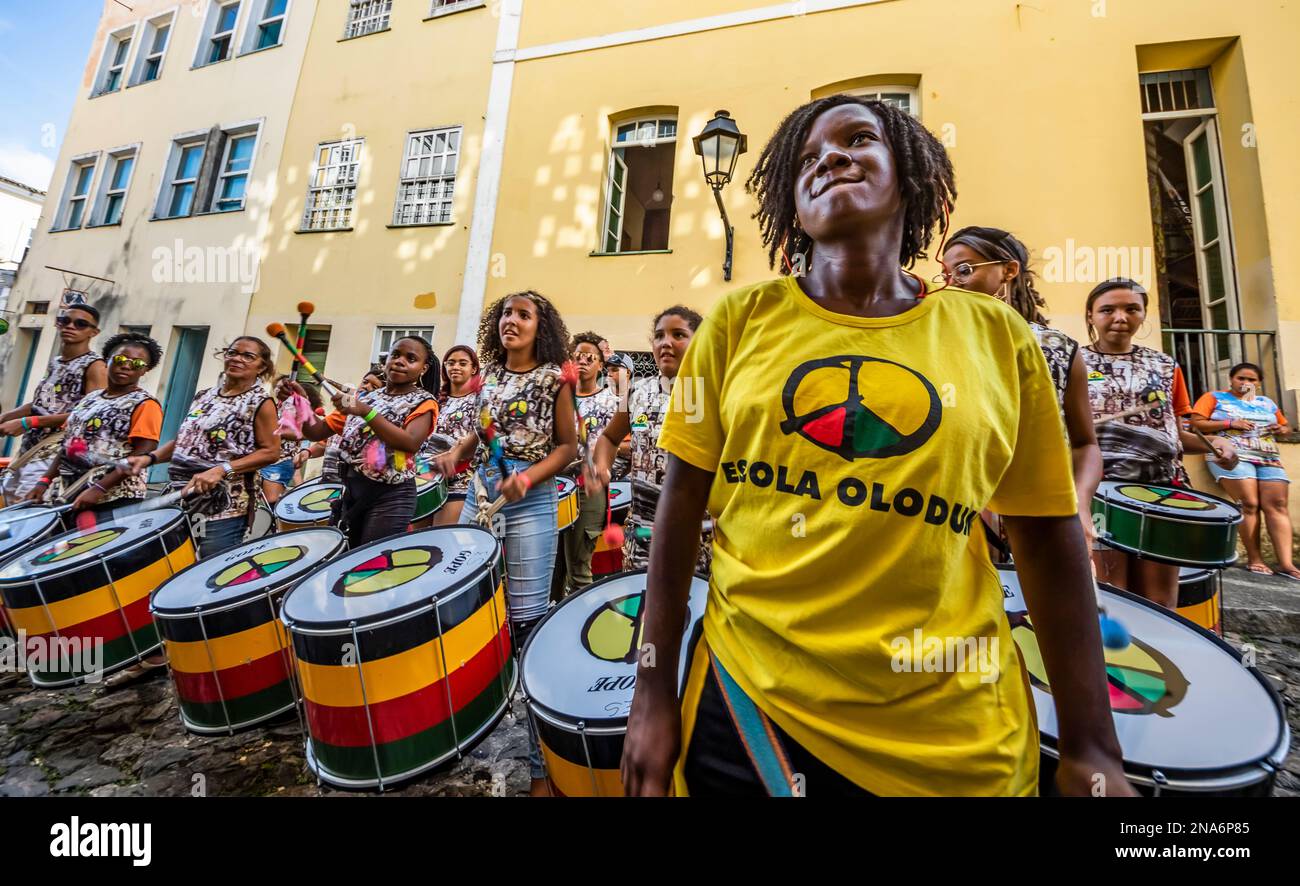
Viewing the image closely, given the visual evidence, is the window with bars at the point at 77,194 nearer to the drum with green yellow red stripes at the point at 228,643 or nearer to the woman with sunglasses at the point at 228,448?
the woman with sunglasses at the point at 228,448

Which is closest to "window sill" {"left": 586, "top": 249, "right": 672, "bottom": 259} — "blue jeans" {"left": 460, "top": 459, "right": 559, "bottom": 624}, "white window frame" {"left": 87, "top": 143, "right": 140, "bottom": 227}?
"blue jeans" {"left": 460, "top": 459, "right": 559, "bottom": 624}

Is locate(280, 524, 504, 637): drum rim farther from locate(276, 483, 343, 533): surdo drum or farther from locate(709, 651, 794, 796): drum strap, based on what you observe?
locate(276, 483, 343, 533): surdo drum

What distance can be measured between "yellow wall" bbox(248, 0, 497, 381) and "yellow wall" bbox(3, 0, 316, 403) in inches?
21.7

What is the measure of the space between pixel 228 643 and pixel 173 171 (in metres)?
13.9

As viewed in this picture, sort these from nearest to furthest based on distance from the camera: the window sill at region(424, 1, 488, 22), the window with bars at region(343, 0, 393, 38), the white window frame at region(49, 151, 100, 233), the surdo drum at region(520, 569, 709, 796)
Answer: the surdo drum at region(520, 569, 709, 796) < the window sill at region(424, 1, 488, 22) < the window with bars at region(343, 0, 393, 38) < the white window frame at region(49, 151, 100, 233)

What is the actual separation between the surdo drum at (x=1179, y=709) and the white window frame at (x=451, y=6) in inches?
493

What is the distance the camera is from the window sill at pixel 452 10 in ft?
31.8

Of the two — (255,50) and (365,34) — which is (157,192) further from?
(365,34)

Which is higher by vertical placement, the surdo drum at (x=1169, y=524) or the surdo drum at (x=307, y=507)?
the surdo drum at (x=1169, y=524)

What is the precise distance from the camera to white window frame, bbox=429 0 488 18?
970cm

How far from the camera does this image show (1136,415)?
10.0 ft

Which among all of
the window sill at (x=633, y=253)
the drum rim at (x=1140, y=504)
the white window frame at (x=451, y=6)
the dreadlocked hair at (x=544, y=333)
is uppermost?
the white window frame at (x=451, y=6)

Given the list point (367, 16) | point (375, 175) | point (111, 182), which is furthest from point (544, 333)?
point (111, 182)

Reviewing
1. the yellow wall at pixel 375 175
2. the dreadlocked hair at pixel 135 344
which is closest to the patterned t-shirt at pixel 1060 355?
the dreadlocked hair at pixel 135 344
